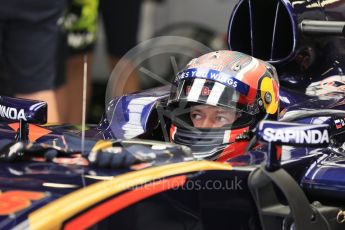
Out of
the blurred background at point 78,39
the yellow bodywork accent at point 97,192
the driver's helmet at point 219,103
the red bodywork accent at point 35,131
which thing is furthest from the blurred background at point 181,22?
the yellow bodywork accent at point 97,192

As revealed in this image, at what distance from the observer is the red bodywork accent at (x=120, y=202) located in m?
2.49

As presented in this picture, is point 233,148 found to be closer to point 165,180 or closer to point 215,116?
point 215,116

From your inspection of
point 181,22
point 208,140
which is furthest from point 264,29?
point 181,22

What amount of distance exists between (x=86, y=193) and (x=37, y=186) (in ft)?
0.49

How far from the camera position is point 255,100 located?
3234mm

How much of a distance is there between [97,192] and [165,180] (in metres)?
0.23

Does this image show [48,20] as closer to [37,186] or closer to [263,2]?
[263,2]

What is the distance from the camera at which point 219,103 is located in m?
3.16

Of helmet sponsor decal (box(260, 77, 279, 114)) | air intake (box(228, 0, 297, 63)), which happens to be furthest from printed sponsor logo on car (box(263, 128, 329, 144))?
air intake (box(228, 0, 297, 63))

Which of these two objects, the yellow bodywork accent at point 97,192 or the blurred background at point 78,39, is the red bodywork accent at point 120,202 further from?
the blurred background at point 78,39

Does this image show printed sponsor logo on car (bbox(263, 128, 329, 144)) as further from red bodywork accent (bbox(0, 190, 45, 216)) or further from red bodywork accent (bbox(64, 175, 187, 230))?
red bodywork accent (bbox(0, 190, 45, 216))

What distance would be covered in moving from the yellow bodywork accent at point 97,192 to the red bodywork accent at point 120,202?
0.02 meters

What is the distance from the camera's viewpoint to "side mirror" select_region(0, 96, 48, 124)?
121 inches

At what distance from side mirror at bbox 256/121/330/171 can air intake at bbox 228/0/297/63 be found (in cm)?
104
